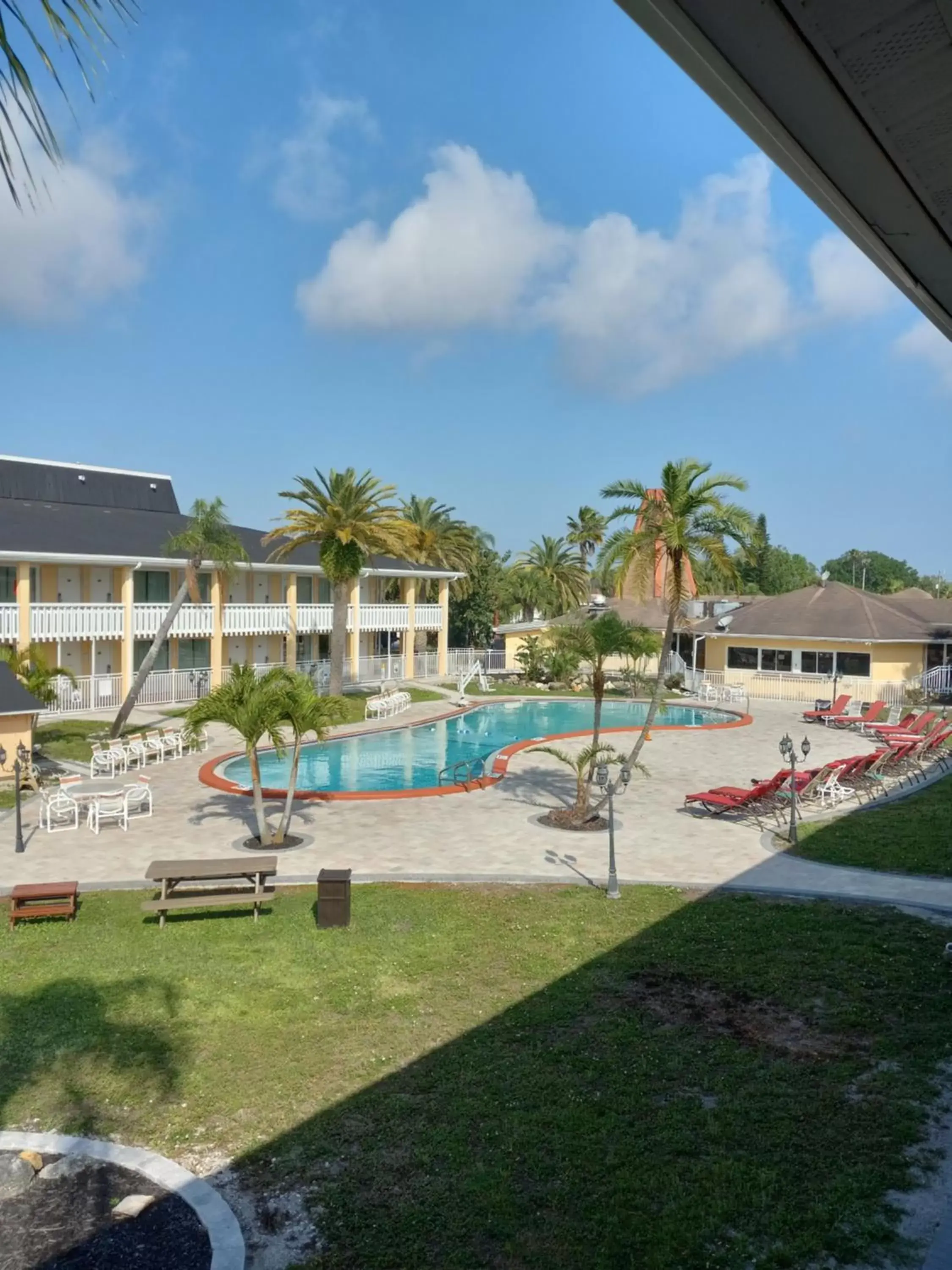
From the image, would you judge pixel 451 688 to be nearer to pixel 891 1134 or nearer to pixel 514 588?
pixel 514 588

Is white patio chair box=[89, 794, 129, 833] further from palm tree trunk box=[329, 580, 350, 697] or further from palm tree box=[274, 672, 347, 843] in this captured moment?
palm tree trunk box=[329, 580, 350, 697]

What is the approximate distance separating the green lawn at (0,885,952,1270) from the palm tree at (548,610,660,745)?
20.1ft

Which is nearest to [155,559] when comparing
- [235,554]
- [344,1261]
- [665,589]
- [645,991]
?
[235,554]

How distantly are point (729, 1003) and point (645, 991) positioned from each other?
84cm

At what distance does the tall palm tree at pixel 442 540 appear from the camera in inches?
2057

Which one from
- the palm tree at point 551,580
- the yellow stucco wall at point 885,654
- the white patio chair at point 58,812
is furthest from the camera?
the palm tree at point 551,580

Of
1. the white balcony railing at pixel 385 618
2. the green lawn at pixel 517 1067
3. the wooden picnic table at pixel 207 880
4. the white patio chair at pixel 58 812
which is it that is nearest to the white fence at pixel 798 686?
the white balcony railing at pixel 385 618

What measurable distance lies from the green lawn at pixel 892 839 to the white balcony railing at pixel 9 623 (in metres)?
23.7

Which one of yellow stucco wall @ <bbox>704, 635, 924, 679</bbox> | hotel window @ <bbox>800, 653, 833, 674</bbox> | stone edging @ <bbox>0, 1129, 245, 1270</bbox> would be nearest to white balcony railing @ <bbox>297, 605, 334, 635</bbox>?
yellow stucco wall @ <bbox>704, 635, 924, 679</bbox>

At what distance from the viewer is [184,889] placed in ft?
41.0

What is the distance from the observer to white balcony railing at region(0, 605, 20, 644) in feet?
93.7

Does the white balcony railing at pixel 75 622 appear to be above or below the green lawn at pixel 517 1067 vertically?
above

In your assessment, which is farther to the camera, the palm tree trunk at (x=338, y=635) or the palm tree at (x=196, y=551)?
the palm tree trunk at (x=338, y=635)

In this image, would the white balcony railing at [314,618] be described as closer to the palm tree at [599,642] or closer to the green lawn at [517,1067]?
the palm tree at [599,642]
